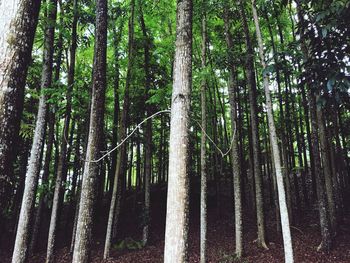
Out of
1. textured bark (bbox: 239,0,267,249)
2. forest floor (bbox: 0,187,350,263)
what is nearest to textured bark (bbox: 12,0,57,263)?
forest floor (bbox: 0,187,350,263)

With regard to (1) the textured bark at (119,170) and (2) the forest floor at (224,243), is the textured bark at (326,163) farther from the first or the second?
(1) the textured bark at (119,170)

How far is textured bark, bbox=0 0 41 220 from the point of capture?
3141 mm

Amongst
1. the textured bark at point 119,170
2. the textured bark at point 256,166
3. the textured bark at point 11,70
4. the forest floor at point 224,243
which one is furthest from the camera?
the textured bark at point 119,170

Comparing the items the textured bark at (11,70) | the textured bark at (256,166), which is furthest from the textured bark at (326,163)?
the textured bark at (11,70)

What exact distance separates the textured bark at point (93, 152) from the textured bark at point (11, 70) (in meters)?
3.02

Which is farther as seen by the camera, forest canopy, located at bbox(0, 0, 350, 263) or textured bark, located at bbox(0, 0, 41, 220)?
forest canopy, located at bbox(0, 0, 350, 263)

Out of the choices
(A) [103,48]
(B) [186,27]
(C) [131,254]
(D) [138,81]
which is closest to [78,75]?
(D) [138,81]

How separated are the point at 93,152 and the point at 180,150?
113 inches

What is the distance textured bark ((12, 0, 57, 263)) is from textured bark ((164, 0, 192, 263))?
5253 millimetres

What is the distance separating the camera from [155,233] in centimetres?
1517

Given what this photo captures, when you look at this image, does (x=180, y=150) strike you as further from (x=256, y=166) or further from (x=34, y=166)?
(x=256, y=166)

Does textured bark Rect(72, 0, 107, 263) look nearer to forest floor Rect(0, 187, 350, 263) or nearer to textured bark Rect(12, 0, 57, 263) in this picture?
textured bark Rect(12, 0, 57, 263)

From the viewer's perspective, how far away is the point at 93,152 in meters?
6.50

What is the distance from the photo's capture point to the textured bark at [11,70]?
3.14m
